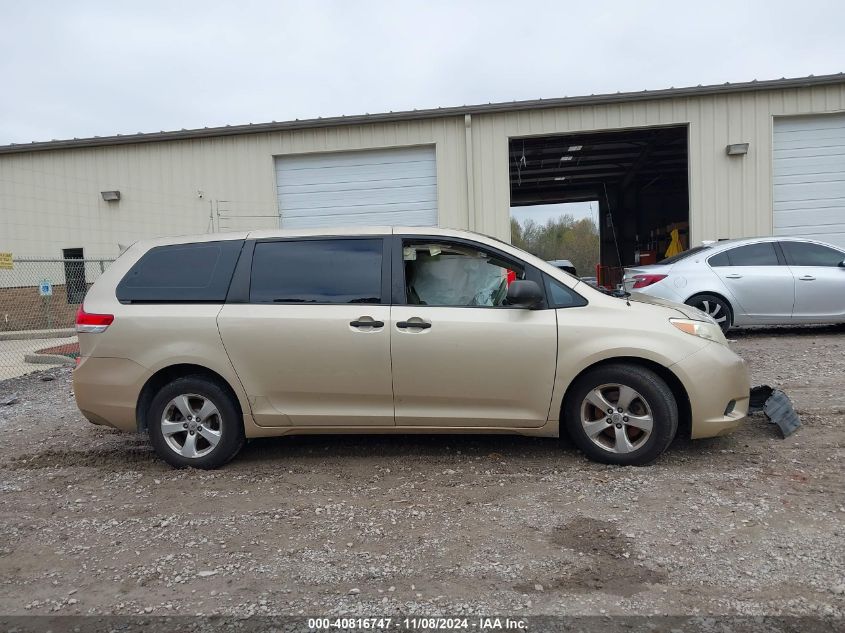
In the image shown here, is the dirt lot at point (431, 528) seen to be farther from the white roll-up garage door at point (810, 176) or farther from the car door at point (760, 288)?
the white roll-up garage door at point (810, 176)

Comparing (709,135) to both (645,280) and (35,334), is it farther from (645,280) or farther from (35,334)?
(35,334)

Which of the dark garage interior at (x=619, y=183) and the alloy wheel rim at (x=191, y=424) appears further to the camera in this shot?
the dark garage interior at (x=619, y=183)

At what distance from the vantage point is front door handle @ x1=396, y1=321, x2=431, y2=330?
4.08m

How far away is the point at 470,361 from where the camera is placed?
4023 mm

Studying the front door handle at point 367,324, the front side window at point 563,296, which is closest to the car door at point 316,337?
the front door handle at point 367,324

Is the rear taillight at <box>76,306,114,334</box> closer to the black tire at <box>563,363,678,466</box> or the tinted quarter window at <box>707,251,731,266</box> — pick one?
the black tire at <box>563,363,678,466</box>

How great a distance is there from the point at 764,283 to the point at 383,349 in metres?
6.79

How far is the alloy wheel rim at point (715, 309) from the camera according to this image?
8.54 metres

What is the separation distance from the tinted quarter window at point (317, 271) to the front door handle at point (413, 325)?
0.83 ft

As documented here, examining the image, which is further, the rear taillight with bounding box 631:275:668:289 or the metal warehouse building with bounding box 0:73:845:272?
the metal warehouse building with bounding box 0:73:845:272

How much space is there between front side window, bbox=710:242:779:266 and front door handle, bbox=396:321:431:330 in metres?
6.26

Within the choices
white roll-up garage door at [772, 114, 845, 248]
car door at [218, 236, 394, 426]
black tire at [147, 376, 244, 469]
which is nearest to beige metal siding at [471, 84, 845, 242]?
white roll-up garage door at [772, 114, 845, 248]

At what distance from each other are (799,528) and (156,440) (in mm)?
4093

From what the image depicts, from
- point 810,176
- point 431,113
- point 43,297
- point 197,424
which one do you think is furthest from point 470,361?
point 43,297
